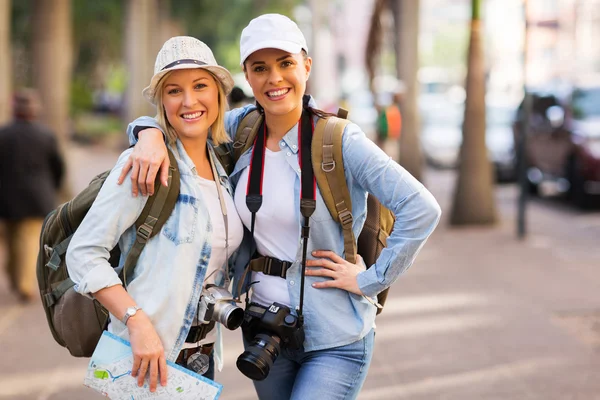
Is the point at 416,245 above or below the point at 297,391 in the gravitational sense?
above

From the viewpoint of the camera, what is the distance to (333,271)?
110 inches

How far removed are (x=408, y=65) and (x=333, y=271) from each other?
497 inches

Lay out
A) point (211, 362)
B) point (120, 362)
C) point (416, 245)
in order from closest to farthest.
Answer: point (120, 362) < point (416, 245) < point (211, 362)

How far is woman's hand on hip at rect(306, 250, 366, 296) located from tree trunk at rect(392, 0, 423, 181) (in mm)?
11897

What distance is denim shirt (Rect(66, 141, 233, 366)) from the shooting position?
2551 millimetres

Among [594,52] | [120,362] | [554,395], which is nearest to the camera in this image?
[120,362]

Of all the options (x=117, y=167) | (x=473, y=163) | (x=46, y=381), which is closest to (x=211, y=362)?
(x=117, y=167)

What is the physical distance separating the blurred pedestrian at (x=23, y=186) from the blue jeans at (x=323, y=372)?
5161 mm

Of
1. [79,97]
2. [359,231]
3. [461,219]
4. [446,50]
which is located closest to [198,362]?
[359,231]

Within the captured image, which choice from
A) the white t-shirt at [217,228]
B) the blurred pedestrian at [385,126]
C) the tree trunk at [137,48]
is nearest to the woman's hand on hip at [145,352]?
the white t-shirt at [217,228]

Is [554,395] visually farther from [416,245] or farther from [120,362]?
[120,362]

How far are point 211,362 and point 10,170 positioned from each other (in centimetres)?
→ 538

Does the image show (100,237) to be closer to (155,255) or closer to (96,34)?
(155,255)

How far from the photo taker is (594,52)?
60.8m
